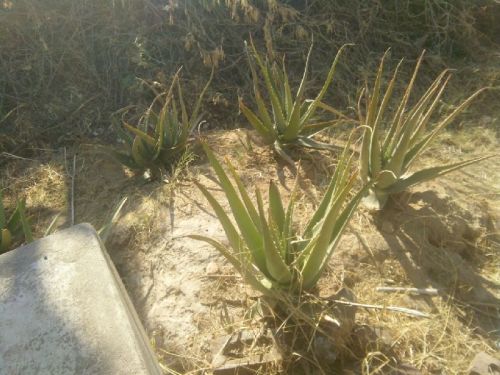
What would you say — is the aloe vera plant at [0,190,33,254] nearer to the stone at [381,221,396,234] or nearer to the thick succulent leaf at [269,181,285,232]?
the thick succulent leaf at [269,181,285,232]

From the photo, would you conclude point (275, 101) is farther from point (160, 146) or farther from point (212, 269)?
point (212, 269)

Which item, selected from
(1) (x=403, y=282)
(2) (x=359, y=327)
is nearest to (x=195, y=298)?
(2) (x=359, y=327)

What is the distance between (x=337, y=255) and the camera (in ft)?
5.98

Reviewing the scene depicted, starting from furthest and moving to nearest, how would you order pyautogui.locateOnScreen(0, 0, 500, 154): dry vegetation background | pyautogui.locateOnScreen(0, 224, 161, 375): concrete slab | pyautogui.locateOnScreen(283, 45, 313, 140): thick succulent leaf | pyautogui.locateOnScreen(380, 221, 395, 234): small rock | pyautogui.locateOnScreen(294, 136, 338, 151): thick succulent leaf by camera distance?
pyautogui.locateOnScreen(0, 0, 500, 154): dry vegetation background < pyautogui.locateOnScreen(294, 136, 338, 151): thick succulent leaf < pyautogui.locateOnScreen(283, 45, 313, 140): thick succulent leaf < pyautogui.locateOnScreen(380, 221, 395, 234): small rock < pyautogui.locateOnScreen(0, 224, 161, 375): concrete slab

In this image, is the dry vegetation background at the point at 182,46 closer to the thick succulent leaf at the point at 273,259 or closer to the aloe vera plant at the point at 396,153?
the aloe vera plant at the point at 396,153

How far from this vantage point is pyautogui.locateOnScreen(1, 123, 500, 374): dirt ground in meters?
1.55

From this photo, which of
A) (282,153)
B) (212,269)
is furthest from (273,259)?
(282,153)

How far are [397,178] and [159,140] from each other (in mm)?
1236

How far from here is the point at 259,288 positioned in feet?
4.63

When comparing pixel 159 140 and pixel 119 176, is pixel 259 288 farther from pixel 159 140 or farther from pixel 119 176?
pixel 119 176

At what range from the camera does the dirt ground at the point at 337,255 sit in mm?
1549

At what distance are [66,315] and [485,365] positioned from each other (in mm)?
1305

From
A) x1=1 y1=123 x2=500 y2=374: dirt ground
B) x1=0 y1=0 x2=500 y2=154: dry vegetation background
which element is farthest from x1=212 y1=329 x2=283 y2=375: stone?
x1=0 y1=0 x2=500 y2=154: dry vegetation background

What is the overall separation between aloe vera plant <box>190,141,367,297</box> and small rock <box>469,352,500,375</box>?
579 mm
